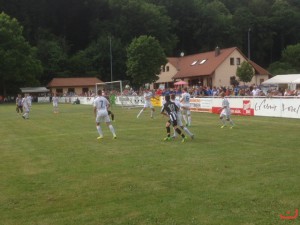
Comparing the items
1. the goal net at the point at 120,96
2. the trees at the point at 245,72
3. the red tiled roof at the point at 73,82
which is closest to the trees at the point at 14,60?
the red tiled roof at the point at 73,82

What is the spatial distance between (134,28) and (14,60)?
2855 cm

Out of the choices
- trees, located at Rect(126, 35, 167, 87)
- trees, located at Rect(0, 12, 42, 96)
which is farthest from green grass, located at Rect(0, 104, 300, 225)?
trees, located at Rect(0, 12, 42, 96)

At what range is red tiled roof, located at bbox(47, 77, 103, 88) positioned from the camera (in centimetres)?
7906

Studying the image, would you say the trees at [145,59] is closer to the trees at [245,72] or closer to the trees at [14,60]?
the trees at [245,72]

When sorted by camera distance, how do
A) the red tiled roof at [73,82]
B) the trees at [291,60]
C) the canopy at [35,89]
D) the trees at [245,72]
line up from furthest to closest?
the trees at [291,60] → the red tiled roof at [73,82] → the canopy at [35,89] → the trees at [245,72]

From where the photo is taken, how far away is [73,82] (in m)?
79.9

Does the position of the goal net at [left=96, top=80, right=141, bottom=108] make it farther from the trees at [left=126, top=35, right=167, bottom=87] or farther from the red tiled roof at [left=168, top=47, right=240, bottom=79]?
the red tiled roof at [left=168, top=47, right=240, bottom=79]

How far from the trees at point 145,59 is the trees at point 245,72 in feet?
37.7

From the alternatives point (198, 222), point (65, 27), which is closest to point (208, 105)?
point (198, 222)

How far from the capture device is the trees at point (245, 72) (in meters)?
61.9

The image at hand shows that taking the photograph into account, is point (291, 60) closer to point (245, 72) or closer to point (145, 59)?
point (245, 72)

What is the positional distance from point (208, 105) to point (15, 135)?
1679 centimetres

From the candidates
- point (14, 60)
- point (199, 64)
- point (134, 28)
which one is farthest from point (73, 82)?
point (199, 64)

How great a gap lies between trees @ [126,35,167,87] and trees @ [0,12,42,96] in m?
17.8
